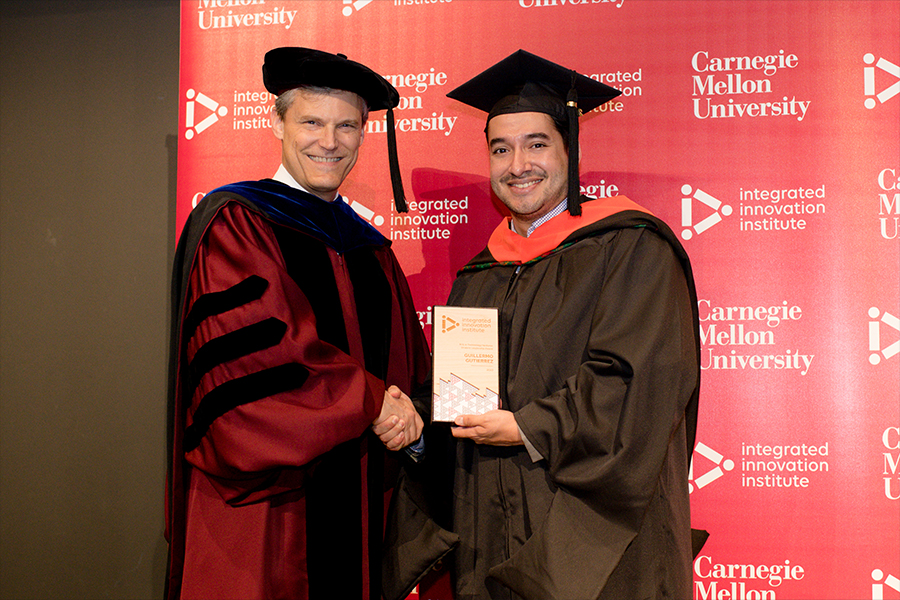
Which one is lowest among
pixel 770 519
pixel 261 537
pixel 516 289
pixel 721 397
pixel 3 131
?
pixel 770 519

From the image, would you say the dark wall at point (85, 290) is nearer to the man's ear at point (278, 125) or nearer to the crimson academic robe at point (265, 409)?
the man's ear at point (278, 125)

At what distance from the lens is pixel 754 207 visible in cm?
294

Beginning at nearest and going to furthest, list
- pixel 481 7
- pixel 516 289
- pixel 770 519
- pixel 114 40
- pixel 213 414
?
pixel 213 414, pixel 516 289, pixel 770 519, pixel 481 7, pixel 114 40

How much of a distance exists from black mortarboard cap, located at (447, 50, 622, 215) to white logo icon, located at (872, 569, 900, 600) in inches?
83.4

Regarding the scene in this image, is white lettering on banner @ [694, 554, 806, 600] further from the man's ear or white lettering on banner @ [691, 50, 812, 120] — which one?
the man's ear

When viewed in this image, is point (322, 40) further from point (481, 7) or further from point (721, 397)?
point (721, 397)

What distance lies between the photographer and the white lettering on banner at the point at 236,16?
3.26m

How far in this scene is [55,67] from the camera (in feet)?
11.5

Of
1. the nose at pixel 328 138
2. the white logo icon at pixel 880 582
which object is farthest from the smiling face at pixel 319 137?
the white logo icon at pixel 880 582

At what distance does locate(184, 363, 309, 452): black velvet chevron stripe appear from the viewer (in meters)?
1.99

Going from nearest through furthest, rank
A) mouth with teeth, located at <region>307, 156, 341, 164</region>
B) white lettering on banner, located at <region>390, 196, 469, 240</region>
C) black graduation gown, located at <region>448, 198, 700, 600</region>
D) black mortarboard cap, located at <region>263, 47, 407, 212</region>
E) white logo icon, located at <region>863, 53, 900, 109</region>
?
black graduation gown, located at <region>448, 198, 700, 600</region> → black mortarboard cap, located at <region>263, 47, 407, 212</region> → mouth with teeth, located at <region>307, 156, 341, 164</region> → white logo icon, located at <region>863, 53, 900, 109</region> → white lettering on banner, located at <region>390, 196, 469, 240</region>

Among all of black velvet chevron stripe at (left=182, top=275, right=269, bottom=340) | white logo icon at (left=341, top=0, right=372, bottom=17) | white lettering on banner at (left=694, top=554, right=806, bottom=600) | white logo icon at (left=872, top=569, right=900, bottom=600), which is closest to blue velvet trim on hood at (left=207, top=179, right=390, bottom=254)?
black velvet chevron stripe at (left=182, top=275, right=269, bottom=340)

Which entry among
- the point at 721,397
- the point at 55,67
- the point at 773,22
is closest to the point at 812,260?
the point at 721,397

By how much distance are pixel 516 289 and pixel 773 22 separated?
6.20ft
